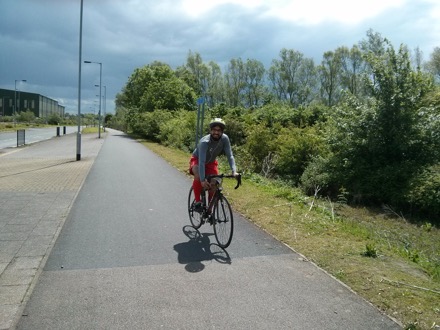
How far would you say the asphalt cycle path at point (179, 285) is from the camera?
3711 mm

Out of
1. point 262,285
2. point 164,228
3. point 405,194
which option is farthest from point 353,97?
point 262,285

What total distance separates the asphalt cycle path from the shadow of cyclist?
0.05 feet

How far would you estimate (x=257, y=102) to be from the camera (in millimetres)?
68438

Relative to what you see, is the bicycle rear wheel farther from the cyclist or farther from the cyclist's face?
the cyclist's face

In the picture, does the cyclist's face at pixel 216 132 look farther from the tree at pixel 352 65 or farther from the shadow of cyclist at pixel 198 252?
the tree at pixel 352 65

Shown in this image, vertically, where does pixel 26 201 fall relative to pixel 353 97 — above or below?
below

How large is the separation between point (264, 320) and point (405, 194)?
10.2 meters

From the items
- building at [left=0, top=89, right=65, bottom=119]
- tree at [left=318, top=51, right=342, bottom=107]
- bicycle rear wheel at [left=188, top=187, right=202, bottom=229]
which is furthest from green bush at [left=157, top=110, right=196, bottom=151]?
building at [left=0, top=89, right=65, bottom=119]

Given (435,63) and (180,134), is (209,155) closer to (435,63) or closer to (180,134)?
(180,134)

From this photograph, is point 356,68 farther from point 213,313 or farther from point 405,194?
point 213,313

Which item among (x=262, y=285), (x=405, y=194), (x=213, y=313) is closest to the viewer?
(x=213, y=313)

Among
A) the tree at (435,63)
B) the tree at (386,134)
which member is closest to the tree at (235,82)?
the tree at (435,63)

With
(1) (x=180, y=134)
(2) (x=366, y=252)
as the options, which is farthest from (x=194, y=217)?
(1) (x=180, y=134)

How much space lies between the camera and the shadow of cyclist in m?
5.19
